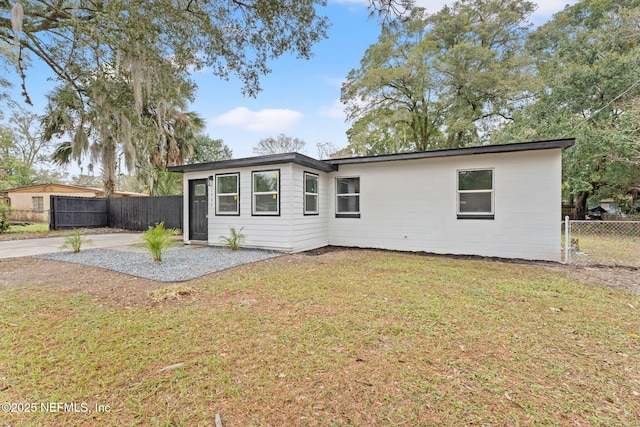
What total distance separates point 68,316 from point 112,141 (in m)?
10.5

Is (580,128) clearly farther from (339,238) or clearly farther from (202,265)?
(202,265)

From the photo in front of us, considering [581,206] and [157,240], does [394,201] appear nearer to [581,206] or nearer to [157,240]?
[157,240]

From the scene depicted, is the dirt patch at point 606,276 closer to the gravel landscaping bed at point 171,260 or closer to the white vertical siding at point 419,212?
the white vertical siding at point 419,212

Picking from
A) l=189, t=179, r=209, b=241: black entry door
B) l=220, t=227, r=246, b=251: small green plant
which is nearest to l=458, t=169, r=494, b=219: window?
l=220, t=227, r=246, b=251: small green plant

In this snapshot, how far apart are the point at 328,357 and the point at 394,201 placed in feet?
19.0

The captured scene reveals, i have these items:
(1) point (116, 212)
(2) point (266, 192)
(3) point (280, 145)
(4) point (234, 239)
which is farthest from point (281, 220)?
(3) point (280, 145)

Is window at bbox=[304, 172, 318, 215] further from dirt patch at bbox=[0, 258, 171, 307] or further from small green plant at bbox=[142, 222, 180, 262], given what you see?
dirt patch at bbox=[0, 258, 171, 307]

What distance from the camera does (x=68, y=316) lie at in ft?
9.54

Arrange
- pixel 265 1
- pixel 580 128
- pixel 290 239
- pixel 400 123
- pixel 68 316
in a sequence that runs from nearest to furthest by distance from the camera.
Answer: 1. pixel 68 316
2. pixel 265 1
3. pixel 290 239
4. pixel 580 128
5. pixel 400 123

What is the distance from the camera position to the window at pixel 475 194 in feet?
21.3

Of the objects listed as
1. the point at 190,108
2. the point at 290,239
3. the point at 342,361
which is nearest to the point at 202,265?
the point at 290,239

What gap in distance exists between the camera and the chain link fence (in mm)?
5684

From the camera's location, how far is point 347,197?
8258mm

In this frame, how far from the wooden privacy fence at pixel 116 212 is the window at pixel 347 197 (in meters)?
6.58
